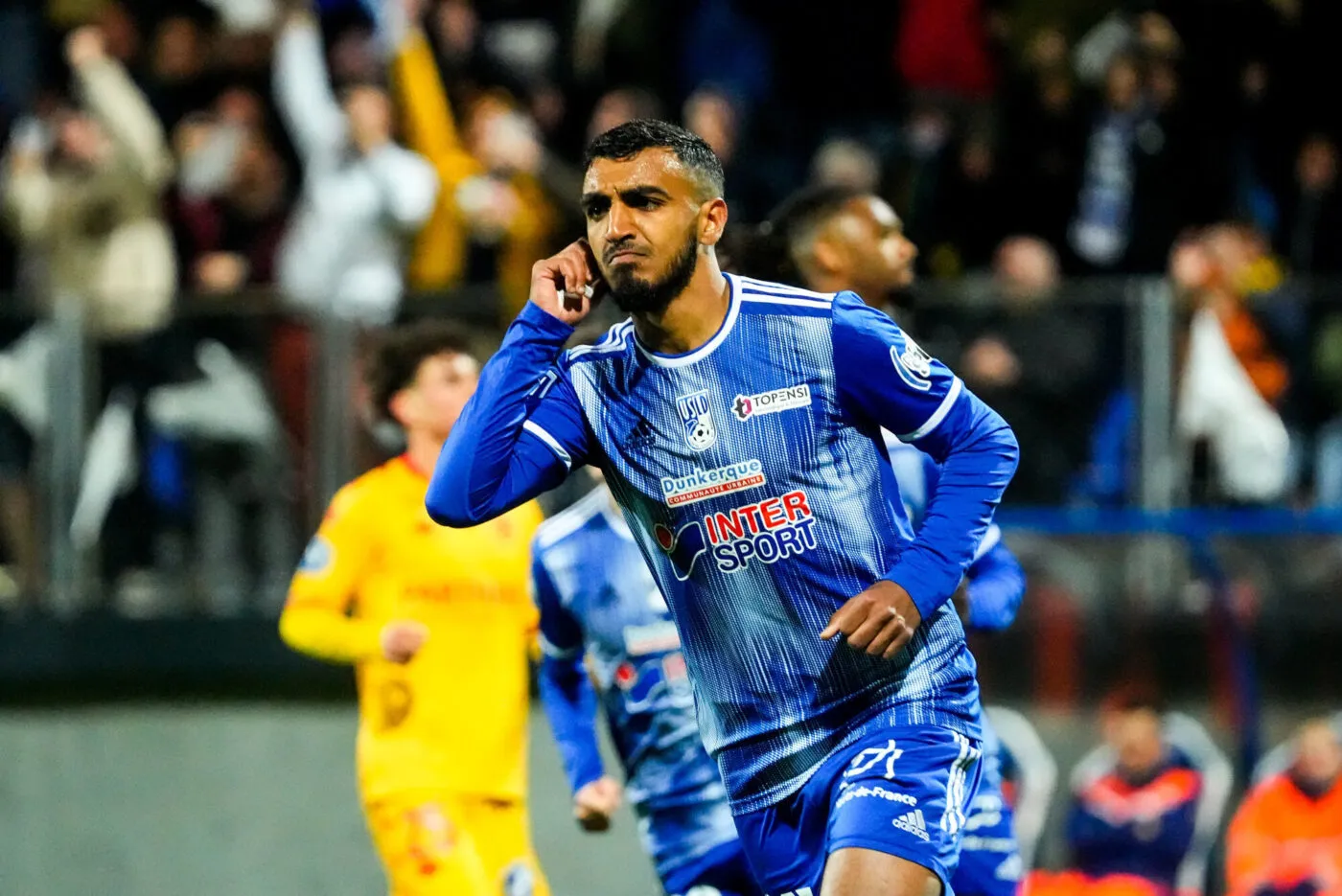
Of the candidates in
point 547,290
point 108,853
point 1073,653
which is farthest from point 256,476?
point 547,290

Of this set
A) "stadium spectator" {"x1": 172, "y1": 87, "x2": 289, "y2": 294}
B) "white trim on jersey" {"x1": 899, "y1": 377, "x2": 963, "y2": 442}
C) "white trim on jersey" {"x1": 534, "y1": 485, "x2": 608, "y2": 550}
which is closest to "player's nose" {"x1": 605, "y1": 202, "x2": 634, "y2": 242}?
"white trim on jersey" {"x1": 899, "y1": 377, "x2": 963, "y2": 442}

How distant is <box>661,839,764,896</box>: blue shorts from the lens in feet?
18.1

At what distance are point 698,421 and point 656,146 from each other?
0.59 m

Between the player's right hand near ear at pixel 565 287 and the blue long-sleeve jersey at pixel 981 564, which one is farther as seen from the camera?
the blue long-sleeve jersey at pixel 981 564

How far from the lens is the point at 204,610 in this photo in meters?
9.84

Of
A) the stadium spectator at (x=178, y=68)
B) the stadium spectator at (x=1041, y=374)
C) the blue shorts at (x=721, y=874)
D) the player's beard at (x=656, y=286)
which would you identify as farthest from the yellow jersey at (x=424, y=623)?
the stadium spectator at (x=178, y=68)

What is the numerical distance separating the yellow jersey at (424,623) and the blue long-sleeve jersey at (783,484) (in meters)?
1.92

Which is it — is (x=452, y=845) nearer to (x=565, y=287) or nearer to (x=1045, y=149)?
(x=565, y=287)

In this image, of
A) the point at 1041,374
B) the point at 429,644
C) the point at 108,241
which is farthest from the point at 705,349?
the point at 108,241

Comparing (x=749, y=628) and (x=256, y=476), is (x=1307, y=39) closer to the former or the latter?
(x=256, y=476)

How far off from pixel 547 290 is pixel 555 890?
632 centimetres

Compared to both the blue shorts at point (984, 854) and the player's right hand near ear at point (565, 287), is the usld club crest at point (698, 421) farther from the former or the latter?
the blue shorts at point (984, 854)

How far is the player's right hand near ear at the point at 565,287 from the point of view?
4.24 meters

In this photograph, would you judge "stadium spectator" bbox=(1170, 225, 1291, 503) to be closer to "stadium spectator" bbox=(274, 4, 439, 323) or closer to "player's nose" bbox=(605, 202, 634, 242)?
"stadium spectator" bbox=(274, 4, 439, 323)
